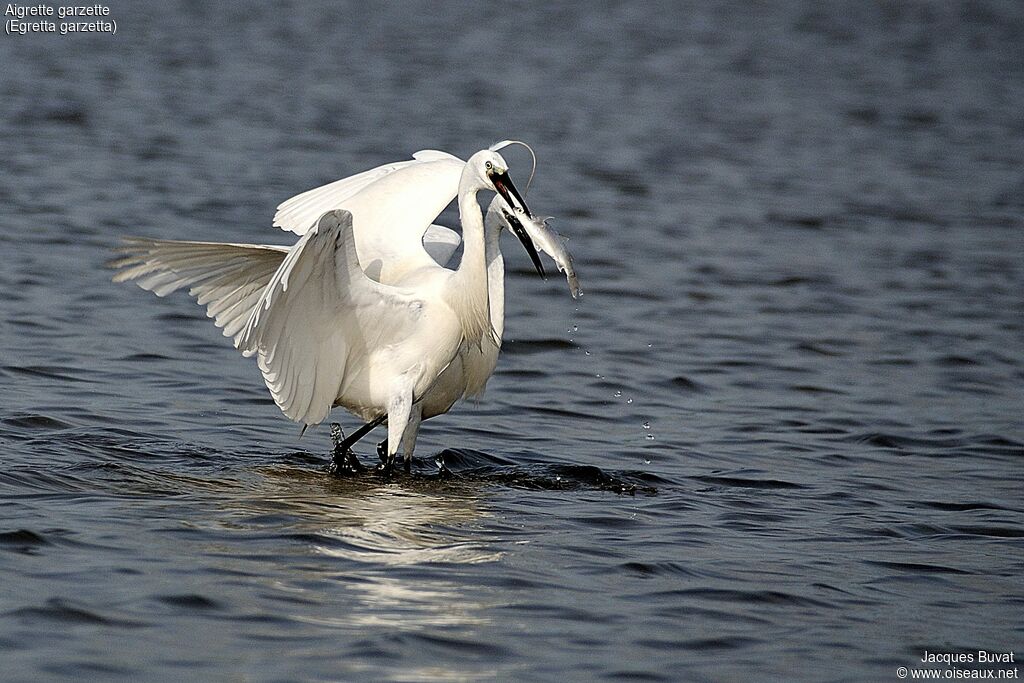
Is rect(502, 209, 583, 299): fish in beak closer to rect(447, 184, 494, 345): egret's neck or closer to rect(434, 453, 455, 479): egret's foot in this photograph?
rect(447, 184, 494, 345): egret's neck

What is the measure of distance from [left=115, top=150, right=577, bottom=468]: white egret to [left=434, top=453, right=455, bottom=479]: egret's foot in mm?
189

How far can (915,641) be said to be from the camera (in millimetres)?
5316

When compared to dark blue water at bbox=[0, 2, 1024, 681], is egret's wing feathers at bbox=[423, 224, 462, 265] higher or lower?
higher

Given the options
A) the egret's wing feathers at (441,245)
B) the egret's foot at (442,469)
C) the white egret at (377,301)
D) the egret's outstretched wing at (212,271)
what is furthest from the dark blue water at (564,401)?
the egret's wing feathers at (441,245)

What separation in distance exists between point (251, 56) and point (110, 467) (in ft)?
49.5

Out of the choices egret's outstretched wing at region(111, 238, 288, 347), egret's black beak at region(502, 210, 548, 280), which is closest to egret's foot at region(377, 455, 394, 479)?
egret's outstretched wing at region(111, 238, 288, 347)

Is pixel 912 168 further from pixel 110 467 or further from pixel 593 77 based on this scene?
pixel 110 467

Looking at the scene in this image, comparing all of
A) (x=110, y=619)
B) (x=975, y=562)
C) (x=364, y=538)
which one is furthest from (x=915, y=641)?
(x=110, y=619)

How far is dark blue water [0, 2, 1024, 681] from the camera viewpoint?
5.19 metres

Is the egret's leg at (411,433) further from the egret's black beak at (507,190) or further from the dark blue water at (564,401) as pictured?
the egret's black beak at (507,190)

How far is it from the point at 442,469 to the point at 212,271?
1.47 m

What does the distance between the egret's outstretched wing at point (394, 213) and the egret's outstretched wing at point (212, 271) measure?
0.50 m

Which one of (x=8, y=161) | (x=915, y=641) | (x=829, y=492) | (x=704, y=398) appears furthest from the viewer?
(x=8, y=161)

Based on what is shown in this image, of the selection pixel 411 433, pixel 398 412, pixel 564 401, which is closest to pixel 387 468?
pixel 411 433
